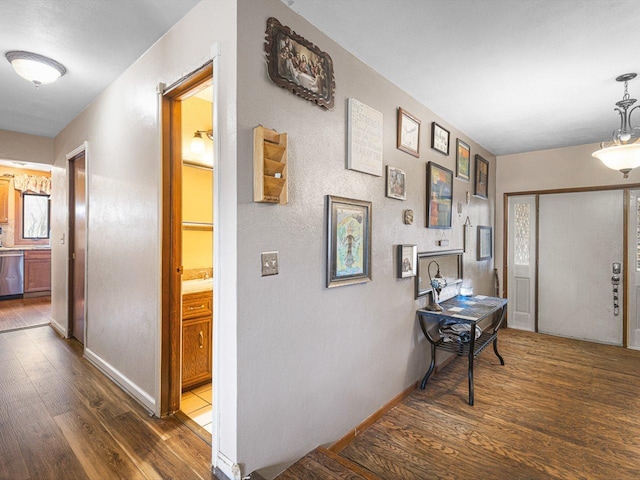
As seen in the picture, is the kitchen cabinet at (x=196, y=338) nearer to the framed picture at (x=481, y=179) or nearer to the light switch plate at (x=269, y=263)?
the light switch plate at (x=269, y=263)

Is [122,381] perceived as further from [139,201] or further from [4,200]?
[4,200]

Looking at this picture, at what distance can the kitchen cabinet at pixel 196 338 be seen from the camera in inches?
101

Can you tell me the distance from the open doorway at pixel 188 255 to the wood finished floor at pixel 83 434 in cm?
20

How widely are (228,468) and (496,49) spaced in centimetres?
291

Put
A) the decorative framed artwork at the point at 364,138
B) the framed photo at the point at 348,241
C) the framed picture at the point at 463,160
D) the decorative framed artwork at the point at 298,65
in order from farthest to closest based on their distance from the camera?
the framed picture at the point at 463,160
the decorative framed artwork at the point at 364,138
the framed photo at the point at 348,241
the decorative framed artwork at the point at 298,65

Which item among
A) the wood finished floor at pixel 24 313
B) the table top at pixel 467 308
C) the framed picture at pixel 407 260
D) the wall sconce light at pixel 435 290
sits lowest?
the wood finished floor at pixel 24 313

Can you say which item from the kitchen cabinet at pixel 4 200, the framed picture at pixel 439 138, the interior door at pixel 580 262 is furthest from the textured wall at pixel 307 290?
the kitchen cabinet at pixel 4 200

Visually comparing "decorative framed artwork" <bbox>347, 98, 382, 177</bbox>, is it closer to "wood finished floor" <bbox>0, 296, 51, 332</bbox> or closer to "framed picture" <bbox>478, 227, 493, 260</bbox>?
"framed picture" <bbox>478, 227, 493, 260</bbox>

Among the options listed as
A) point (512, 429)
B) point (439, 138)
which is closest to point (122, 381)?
point (512, 429)

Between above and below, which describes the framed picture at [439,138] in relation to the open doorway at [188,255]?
above

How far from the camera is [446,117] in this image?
331cm

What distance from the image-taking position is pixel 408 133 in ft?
8.96

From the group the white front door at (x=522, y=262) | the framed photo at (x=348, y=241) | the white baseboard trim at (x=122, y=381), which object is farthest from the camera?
the white front door at (x=522, y=262)

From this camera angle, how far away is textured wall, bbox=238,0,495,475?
1.55 m
